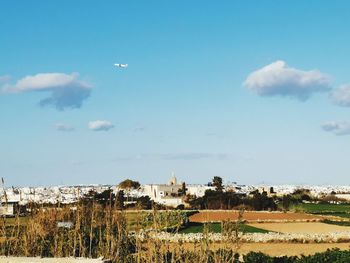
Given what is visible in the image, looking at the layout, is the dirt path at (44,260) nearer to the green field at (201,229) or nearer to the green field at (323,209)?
the green field at (201,229)

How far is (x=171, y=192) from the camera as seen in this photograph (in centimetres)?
8412

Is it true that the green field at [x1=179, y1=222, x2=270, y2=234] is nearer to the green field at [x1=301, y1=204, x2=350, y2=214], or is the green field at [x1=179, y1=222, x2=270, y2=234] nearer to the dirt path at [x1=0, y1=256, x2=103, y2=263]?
the green field at [x1=301, y1=204, x2=350, y2=214]

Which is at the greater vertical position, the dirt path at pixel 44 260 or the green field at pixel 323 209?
the green field at pixel 323 209

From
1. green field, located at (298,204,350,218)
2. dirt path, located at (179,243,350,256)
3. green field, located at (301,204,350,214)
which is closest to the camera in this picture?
dirt path, located at (179,243,350,256)

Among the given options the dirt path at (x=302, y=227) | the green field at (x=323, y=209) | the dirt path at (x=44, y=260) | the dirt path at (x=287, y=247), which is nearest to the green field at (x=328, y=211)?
the green field at (x=323, y=209)

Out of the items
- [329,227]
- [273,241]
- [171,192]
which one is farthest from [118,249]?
[171,192]

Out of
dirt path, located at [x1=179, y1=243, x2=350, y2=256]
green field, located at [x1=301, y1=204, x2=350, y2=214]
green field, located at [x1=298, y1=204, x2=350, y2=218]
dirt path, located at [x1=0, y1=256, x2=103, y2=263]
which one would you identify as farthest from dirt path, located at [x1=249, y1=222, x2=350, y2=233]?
dirt path, located at [x1=0, y1=256, x2=103, y2=263]

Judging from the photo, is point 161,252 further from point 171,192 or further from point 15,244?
point 171,192

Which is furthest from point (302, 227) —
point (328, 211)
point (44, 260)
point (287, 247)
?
point (44, 260)

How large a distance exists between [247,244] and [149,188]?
5837 centimetres

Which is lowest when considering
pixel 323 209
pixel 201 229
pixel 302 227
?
pixel 302 227

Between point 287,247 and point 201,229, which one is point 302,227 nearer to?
point 201,229

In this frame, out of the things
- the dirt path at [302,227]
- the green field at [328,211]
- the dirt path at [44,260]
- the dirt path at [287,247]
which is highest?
the green field at [328,211]

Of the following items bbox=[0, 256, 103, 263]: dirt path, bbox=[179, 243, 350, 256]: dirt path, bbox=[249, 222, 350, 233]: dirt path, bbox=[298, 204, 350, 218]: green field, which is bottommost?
bbox=[179, 243, 350, 256]: dirt path
